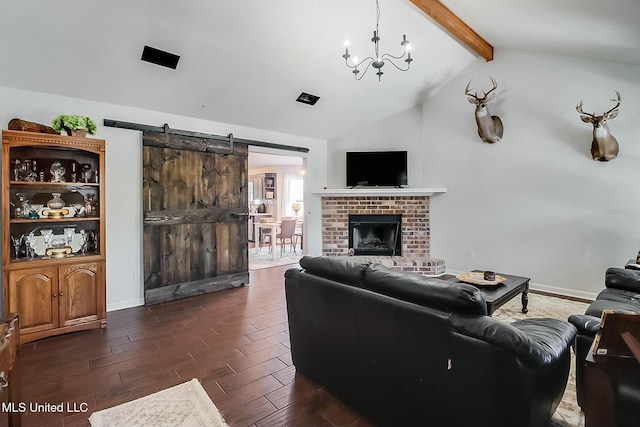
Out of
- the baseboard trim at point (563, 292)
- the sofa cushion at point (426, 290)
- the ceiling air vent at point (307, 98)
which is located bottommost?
the baseboard trim at point (563, 292)

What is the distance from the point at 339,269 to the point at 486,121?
3.83 m

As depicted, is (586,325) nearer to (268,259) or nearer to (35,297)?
(35,297)

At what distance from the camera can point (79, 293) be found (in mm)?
3047

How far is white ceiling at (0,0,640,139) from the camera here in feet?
8.90

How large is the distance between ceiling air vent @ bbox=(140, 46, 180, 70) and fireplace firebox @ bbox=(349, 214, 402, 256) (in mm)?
3631

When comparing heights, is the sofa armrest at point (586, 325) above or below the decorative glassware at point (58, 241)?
below

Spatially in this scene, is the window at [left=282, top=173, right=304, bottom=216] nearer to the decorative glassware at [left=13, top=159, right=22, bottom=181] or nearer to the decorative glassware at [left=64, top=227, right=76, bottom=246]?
the decorative glassware at [left=64, top=227, right=76, bottom=246]

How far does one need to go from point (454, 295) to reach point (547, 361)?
1.33 feet

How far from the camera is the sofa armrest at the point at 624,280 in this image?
8.74 feet

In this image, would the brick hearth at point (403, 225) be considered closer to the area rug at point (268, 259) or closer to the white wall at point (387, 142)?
the white wall at point (387, 142)

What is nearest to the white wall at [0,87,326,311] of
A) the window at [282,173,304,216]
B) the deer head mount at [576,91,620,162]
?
the deer head mount at [576,91,620,162]

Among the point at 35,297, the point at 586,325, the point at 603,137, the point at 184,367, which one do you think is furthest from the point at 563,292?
the point at 35,297

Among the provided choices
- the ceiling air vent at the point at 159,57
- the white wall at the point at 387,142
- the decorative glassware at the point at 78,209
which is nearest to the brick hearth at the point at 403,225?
the white wall at the point at 387,142

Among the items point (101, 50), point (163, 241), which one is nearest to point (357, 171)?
point (163, 241)
